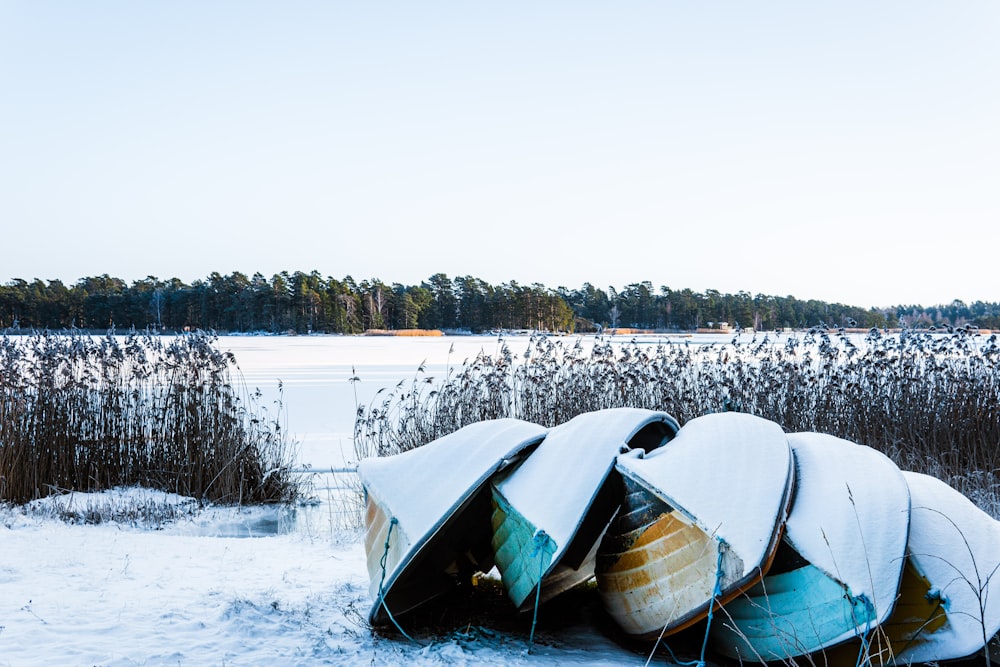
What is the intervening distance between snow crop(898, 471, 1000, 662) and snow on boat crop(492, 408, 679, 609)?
1.14 m

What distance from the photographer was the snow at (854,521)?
95.2 inches

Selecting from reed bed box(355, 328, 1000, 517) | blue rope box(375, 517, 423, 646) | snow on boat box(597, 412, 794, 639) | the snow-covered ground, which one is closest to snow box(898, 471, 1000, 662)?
snow on boat box(597, 412, 794, 639)

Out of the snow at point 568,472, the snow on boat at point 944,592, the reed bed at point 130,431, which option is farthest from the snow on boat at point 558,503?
the reed bed at point 130,431

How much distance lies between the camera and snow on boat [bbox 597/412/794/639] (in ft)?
8.14

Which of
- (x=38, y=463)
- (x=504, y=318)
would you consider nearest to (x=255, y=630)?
(x=38, y=463)

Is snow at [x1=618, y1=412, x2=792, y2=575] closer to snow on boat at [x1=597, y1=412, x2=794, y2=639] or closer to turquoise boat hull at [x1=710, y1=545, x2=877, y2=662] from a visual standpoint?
snow on boat at [x1=597, y1=412, x2=794, y2=639]

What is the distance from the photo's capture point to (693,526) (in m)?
2.64

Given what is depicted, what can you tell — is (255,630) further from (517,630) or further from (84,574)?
(84,574)

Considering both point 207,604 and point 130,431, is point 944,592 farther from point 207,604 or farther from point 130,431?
point 130,431

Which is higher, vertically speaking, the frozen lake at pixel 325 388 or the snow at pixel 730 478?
the snow at pixel 730 478

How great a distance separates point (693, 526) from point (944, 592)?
0.90 metres

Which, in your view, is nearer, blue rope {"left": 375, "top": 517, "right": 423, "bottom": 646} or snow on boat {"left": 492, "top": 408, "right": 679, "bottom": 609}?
snow on boat {"left": 492, "top": 408, "right": 679, "bottom": 609}

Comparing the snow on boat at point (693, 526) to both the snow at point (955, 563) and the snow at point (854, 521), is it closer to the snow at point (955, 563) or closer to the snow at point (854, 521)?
the snow at point (854, 521)

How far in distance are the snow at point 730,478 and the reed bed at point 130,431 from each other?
3.87m
